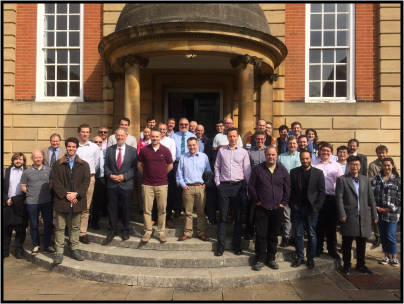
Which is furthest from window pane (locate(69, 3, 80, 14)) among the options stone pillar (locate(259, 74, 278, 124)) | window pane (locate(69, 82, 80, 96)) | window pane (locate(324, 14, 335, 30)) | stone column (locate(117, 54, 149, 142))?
window pane (locate(324, 14, 335, 30))

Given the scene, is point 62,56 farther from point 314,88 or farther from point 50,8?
point 314,88

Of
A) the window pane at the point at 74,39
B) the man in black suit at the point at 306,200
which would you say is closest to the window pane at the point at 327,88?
the man in black suit at the point at 306,200

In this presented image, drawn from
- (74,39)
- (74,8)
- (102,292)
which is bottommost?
(102,292)

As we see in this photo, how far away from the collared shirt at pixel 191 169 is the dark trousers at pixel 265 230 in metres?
1.22

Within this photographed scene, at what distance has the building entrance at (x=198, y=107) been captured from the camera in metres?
11.3

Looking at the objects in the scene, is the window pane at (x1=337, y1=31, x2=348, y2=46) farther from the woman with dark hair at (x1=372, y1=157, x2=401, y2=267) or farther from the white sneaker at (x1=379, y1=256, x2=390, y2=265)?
the white sneaker at (x1=379, y1=256, x2=390, y2=265)

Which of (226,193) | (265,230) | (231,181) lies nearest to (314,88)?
(231,181)

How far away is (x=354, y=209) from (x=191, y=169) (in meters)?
2.72

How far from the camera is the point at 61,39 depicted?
37.0 feet

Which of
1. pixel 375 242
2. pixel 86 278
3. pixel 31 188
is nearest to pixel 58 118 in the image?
pixel 31 188

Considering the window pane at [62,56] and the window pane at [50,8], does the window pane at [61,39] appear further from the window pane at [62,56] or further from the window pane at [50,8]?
the window pane at [50,8]

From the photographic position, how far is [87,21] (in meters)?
11.0

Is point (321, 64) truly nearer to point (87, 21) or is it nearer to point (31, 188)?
point (87, 21)

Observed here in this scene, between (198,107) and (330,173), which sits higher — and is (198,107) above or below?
above
